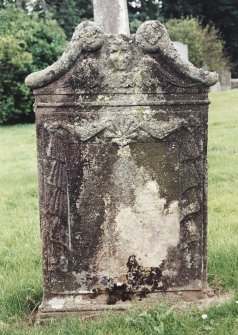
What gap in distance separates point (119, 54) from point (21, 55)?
45.9ft

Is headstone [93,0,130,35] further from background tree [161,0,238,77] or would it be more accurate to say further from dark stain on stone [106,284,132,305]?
background tree [161,0,238,77]

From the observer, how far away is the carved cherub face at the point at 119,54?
149 inches

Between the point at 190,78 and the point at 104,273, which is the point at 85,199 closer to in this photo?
the point at 104,273

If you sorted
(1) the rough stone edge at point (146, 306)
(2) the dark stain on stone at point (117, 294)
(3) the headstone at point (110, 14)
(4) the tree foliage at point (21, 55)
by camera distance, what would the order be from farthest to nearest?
1. (4) the tree foliage at point (21, 55)
2. (3) the headstone at point (110, 14)
3. (2) the dark stain on stone at point (117, 294)
4. (1) the rough stone edge at point (146, 306)

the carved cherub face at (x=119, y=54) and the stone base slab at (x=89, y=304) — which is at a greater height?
the carved cherub face at (x=119, y=54)

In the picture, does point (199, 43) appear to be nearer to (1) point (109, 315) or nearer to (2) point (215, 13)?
(2) point (215, 13)

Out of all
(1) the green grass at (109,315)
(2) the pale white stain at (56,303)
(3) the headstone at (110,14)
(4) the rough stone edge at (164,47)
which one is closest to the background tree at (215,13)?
(1) the green grass at (109,315)

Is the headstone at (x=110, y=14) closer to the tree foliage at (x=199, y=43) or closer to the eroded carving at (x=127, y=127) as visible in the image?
the eroded carving at (x=127, y=127)

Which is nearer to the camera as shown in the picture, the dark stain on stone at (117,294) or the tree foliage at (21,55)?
the dark stain on stone at (117,294)

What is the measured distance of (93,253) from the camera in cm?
402

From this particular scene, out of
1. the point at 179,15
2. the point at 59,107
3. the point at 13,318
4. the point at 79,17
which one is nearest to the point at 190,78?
A: the point at 59,107

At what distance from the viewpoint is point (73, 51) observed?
12.4 feet

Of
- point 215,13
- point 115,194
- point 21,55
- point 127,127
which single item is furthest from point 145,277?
point 215,13

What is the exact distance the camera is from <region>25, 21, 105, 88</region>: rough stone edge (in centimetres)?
374
